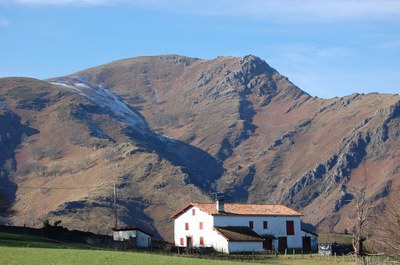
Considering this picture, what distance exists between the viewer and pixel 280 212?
109562mm

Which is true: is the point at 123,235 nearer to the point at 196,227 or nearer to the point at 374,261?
the point at 196,227

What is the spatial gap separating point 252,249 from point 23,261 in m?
50.9

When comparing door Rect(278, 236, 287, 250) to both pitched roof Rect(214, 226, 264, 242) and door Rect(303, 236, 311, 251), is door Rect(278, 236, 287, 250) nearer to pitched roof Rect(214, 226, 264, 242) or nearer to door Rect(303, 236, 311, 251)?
door Rect(303, 236, 311, 251)

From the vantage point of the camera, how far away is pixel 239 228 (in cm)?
10212

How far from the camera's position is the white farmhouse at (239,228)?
9681 centimetres

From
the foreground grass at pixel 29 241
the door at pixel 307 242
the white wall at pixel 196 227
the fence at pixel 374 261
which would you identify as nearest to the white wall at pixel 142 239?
the white wall at pixel 196 227

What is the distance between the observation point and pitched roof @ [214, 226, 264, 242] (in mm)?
95938

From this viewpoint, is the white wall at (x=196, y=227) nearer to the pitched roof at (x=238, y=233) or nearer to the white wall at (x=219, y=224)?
the white wall at (x=219, y=224)

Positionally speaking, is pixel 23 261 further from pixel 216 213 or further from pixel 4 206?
pixel 4 206

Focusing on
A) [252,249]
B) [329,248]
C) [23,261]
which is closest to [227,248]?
[252,249]

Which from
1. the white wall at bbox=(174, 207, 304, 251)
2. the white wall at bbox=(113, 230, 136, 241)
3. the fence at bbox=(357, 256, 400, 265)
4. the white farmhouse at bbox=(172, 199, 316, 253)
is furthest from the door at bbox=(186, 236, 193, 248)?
the fence at bbox=(357, 256, 400, 265)

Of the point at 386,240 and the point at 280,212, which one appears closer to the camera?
the point at 386,240

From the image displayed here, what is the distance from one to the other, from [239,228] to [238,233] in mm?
2909

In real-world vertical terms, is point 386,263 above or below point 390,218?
below
